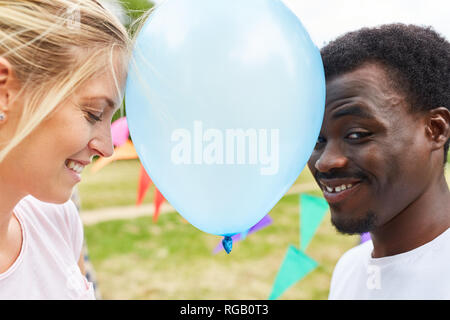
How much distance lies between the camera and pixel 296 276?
2.60 metres

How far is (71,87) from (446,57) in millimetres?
1165

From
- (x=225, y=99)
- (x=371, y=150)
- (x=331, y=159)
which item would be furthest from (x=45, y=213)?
(x=371, y=150)

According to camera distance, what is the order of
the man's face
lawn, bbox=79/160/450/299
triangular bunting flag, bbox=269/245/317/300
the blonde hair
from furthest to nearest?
lawn, bbox=79/160/450/299, triangular bunting flag, bbox=269/245/317/300, the man's face, the blonde hair

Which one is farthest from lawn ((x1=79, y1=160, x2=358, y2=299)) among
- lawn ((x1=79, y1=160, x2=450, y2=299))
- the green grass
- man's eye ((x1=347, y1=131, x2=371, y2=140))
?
man's eye ((x1=347, y1=131, x2=371, y2=140))

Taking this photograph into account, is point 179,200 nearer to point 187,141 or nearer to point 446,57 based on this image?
point 187,141

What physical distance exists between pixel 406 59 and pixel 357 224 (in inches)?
20.6

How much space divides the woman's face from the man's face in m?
0.64

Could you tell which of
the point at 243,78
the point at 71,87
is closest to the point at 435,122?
the point at 243,78

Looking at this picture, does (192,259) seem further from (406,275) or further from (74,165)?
(74,165)

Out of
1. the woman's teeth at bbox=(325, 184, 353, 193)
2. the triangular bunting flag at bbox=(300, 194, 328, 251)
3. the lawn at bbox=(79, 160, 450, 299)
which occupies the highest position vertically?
the woman's teeth at bbox=(325, 184, 353, 193)

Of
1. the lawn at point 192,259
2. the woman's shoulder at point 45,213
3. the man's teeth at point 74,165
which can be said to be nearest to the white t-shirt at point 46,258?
the woman's shoulder at point 45,213

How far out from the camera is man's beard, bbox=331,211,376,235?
1.39 metres

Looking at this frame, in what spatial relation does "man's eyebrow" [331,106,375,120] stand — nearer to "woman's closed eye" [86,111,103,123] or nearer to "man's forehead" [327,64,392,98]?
"man's forehead" [327,64,392,98]

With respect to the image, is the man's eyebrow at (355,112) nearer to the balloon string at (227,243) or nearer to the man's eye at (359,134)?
the man's eye at (359,134)
